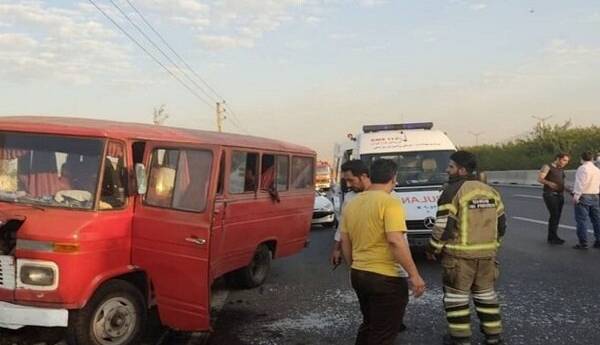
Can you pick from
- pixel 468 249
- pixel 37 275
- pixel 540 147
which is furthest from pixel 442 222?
pixel 540 147

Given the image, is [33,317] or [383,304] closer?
[383,304]

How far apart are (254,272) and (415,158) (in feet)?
13.5

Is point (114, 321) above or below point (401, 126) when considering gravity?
below

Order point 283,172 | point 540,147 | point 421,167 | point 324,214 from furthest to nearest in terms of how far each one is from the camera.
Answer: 1. point 540,147
2. point 324,214
3. point 421,167
4. point 283,172

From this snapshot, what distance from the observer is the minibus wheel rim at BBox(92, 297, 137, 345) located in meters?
5.14

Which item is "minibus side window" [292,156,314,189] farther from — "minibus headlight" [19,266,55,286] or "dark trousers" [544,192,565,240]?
"dark trousers" [544,192,565,240]

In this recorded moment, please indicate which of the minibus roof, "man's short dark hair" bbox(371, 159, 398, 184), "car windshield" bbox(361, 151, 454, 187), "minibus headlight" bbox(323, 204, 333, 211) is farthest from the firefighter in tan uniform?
"minibus headlight" bbox(323, 204, 333, 211)

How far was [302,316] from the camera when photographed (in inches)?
262

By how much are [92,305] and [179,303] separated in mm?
716

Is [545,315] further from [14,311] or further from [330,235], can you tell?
[330,235]

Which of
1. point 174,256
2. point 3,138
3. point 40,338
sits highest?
point 3,138

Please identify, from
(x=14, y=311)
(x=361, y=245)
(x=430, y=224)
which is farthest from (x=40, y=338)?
(x=430, y=224)

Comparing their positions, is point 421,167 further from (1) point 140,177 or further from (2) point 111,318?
(2) point 111,318

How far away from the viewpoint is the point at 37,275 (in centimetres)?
481
